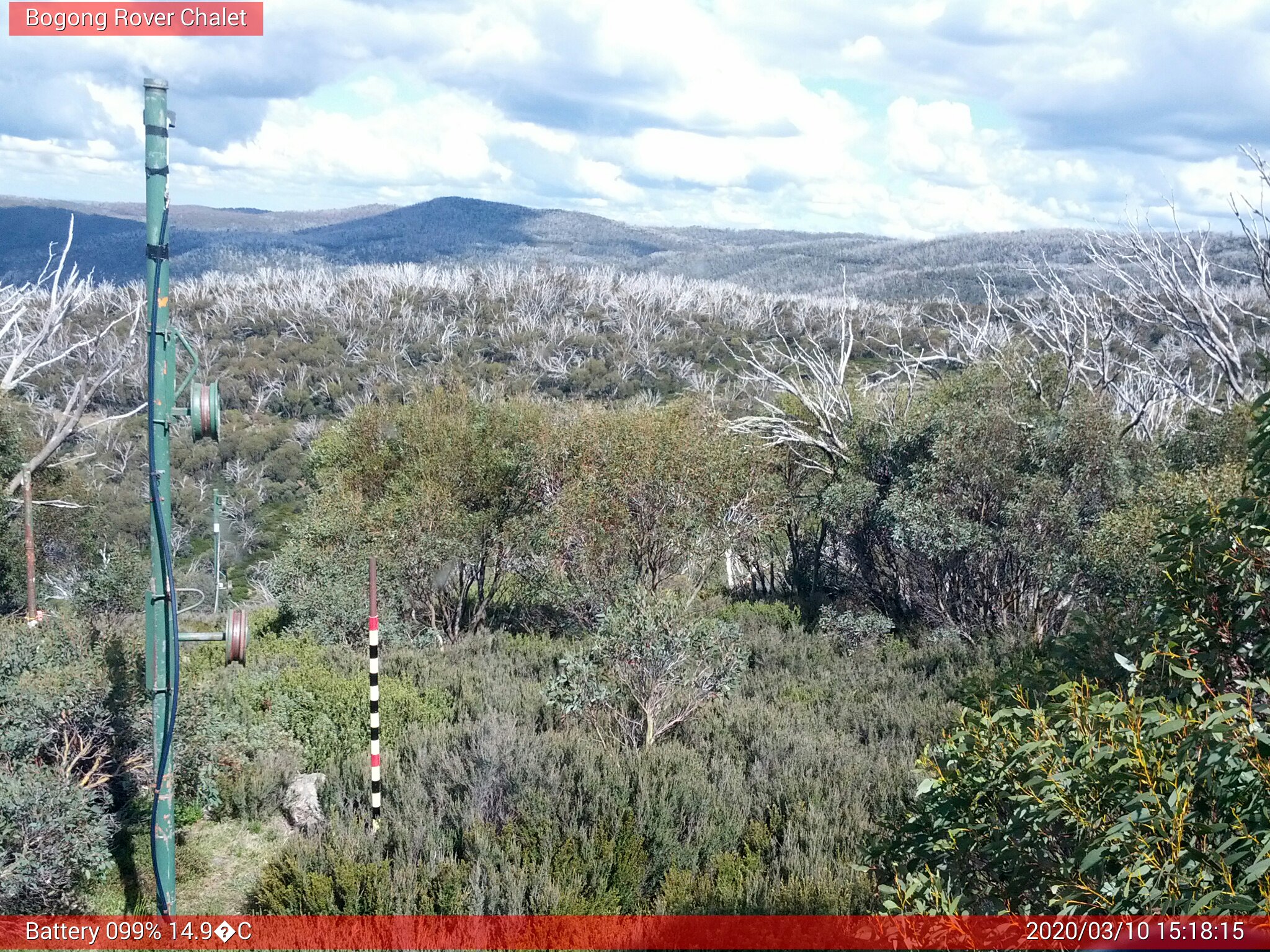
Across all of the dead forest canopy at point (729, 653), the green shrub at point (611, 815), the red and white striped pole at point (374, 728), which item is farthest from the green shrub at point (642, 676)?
the red and white striped pole at point (374, 728)

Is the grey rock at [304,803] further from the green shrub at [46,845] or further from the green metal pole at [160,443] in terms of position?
the green metal pole at [160,443]

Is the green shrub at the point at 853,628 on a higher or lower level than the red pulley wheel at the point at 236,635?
lower

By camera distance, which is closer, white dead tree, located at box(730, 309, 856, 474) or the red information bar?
the red information bar

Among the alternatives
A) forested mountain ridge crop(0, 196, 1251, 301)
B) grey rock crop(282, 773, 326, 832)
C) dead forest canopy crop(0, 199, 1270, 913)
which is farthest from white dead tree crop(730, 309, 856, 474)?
forested mountain ridge crop(0, 196, 1251, 301)

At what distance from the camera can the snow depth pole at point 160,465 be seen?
481 cm

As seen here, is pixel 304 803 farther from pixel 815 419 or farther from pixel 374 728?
pixel 815 419

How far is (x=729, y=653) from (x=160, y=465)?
21.0 feet

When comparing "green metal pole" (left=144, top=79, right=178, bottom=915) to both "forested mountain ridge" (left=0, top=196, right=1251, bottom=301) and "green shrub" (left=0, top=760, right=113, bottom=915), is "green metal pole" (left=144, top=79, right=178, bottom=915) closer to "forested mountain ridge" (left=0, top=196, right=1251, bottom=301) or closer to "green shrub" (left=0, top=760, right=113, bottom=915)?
"green shrub" (left=0, top=760, right=113, bottom=915)

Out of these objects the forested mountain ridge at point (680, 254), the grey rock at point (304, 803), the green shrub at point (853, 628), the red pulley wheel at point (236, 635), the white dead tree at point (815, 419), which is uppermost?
the forested mountain ridge at point (680, 254)

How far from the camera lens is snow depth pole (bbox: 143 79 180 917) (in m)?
4.81

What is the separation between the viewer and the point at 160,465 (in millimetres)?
4938

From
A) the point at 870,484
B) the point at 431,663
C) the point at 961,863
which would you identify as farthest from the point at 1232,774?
the point at 870,484

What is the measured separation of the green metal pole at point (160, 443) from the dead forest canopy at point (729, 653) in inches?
41.4

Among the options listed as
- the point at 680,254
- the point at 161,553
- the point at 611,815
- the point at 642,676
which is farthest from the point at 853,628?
the point at 680,254
